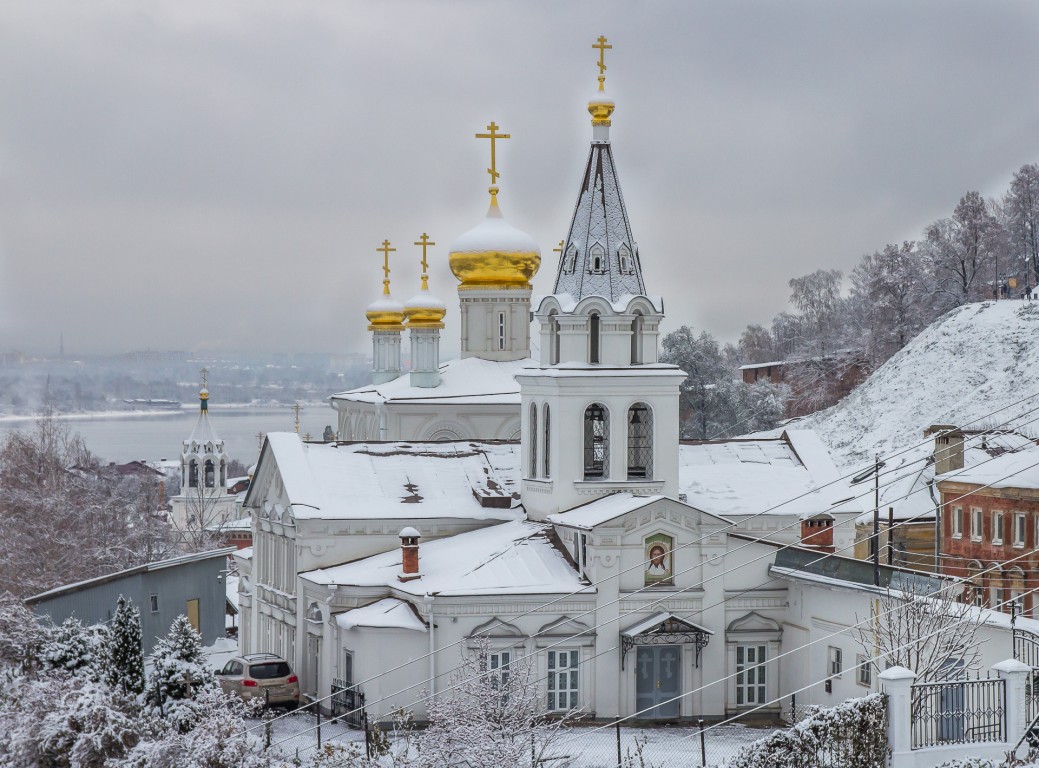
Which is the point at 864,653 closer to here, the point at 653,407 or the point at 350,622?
the point at 653,407

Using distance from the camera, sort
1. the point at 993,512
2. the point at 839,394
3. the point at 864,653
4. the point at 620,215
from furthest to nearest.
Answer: the point at 839,394, the point at 993,512, the point at 620,215, the point at 864,653

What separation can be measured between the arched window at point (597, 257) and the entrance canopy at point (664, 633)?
6.22 m

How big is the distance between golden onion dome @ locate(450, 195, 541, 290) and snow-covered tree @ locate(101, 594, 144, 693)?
20.0m

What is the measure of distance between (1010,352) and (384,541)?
42.6 metres

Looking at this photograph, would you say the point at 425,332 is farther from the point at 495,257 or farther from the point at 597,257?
the point at 597,257

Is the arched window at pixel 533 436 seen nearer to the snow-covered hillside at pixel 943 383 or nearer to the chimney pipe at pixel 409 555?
the chimney pipe at pixel 409 555

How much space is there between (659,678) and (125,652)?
29.7 feet

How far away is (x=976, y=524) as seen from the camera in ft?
124

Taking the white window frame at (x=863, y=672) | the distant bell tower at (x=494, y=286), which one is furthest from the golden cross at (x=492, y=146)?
the white window frame at (x=863, y=672)

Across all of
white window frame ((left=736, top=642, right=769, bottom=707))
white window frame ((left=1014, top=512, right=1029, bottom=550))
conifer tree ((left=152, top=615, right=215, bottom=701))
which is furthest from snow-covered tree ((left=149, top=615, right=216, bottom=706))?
white window frame ((left=1014, top=512, right=1029, bottom=550))

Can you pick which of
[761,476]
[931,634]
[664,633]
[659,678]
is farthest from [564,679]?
[931,634]

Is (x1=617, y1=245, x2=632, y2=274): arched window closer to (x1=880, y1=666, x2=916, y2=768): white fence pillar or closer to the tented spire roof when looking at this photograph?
the tented spire roof

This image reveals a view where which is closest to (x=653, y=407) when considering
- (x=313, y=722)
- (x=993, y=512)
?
(x=313, y=722)

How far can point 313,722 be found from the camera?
26609 mm
